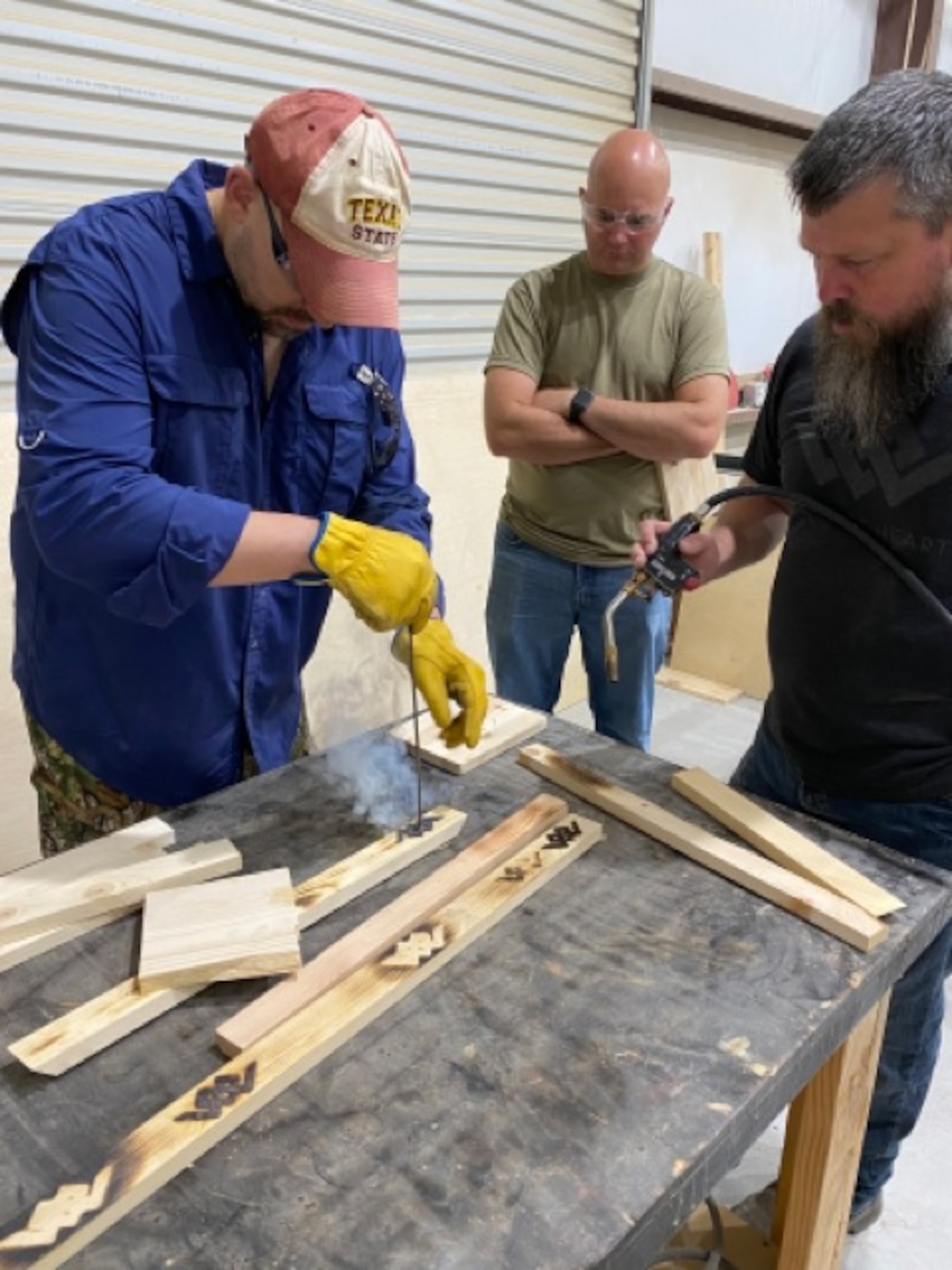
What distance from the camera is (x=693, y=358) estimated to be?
7.75 ft

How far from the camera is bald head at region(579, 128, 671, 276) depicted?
2266mm

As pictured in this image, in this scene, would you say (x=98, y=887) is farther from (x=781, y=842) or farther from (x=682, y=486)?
(x=682, y=486)

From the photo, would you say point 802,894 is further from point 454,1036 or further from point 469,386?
point 469,386

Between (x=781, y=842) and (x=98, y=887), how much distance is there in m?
0.87

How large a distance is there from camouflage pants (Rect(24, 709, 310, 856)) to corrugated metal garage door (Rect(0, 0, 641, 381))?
1.09 m

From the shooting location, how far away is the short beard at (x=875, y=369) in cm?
132

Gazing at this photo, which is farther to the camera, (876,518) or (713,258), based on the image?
(713,258)

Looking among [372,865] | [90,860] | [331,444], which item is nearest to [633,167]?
[331,444]

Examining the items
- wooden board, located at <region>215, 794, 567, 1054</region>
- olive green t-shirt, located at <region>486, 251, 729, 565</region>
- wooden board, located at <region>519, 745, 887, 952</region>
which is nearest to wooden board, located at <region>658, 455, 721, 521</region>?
olive green t-shirt, located at <region>486, 251, 729, 565</region>

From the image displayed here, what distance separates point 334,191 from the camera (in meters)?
1.17

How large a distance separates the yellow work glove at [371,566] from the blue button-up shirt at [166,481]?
117mm

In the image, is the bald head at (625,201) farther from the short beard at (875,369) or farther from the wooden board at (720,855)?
the wooden board at (720,855)

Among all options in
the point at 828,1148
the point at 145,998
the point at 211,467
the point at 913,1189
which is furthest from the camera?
the point at 913,1189

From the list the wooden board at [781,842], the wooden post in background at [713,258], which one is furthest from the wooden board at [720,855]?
the wooden post in background at [713,258]
